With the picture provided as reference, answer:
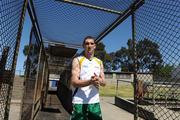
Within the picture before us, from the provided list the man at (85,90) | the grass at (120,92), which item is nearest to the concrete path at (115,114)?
the grass at (120,92)

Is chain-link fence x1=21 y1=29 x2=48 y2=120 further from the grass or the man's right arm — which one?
the grass

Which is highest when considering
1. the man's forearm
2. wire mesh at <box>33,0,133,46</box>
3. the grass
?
wire mesh at <box>33,0,133,46</box>

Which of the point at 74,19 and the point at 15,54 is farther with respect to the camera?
the point at 74,19

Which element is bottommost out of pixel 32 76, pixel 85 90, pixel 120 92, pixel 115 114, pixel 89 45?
pixel 115 114

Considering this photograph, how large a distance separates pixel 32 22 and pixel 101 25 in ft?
4.88

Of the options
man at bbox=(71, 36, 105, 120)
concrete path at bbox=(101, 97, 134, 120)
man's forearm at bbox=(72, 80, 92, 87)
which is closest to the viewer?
man's forearm at bbox=(72, 80, 92, 87)

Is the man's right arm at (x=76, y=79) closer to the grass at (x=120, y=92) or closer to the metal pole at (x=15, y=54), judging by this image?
the metal pole at (x=15, y=54)

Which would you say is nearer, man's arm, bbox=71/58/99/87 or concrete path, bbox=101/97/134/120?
man's arm, bbox=71/58/99/87

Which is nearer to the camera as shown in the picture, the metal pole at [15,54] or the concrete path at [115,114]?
the metal pole at [15,54]

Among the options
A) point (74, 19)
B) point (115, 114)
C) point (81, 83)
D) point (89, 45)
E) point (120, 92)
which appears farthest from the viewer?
point (120, 92)

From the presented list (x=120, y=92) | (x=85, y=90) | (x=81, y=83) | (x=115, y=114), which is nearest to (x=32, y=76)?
Result: (x=85, y=90)

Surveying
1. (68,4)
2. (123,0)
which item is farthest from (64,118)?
(123,0)

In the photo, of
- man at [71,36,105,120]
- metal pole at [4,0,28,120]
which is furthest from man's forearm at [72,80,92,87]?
metal pole at [4,0,28,120]

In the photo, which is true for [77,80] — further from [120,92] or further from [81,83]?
[120,92]
